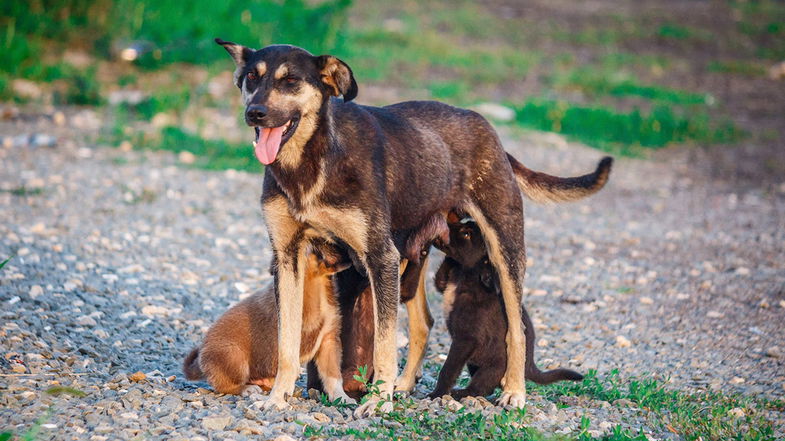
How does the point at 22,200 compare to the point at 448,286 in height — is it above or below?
below

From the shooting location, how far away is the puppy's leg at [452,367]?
6496 mm

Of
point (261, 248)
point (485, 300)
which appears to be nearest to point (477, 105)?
point (261, 248)

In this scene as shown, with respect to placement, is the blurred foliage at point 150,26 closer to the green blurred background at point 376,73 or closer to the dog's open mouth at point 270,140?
the green blurred background at point 376,73

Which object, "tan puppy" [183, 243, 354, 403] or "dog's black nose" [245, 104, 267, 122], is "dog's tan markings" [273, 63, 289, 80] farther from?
"tan puppy" [183, 243, 354, 403]

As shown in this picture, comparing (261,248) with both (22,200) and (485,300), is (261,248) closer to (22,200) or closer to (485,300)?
(22,200)

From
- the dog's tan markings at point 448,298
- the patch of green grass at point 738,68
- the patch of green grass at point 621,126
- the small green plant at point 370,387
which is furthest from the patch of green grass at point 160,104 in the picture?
the patch of green grass at point 738,68

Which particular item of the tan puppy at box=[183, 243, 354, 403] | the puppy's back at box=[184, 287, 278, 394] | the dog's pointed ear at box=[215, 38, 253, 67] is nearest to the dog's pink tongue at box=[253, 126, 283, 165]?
the dog's pointed ear at box=[215, 38, 253, 67]

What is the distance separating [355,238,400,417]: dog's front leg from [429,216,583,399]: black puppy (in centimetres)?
57

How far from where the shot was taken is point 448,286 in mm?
6898

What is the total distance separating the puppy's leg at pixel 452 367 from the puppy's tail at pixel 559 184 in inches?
57.5

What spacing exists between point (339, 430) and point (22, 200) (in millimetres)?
7072

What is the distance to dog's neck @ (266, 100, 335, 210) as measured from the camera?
588 centimetres

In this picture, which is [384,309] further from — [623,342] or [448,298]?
[623,342]

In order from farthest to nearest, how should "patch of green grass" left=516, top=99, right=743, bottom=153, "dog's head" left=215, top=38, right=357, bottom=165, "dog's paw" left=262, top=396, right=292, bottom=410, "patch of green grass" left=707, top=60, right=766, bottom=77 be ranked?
"patch of green grass" left=707, top=60, right=766, bottom=77
"patch of green grass" left=516, top=99, right=743, bottom=153
"dog's paw" left=262, top=396, right=292, bottom=410
"dog's head" left=215, top=38, right=357, bottom=165
